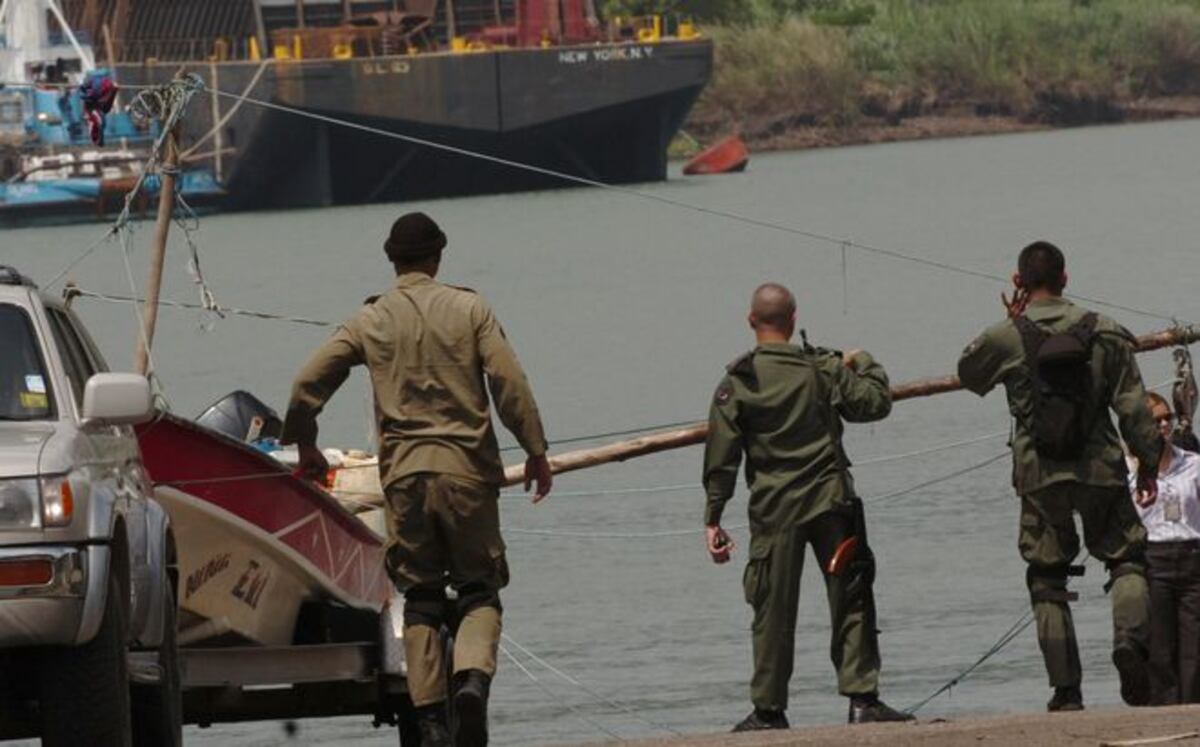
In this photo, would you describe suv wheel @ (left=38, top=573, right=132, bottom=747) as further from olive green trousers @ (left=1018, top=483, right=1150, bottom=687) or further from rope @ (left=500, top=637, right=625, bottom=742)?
rope @ (left=500, top=637, right=625, bottom=742)

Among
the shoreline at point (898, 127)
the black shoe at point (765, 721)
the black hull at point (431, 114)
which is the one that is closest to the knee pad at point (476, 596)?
the black shoe at point (765, 721)

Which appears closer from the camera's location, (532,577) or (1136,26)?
(532,577)

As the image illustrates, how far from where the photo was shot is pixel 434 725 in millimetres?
10438

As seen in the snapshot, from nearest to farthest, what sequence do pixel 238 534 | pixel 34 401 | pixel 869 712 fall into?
pixel 34 401, pixel 869 712, pixel 238 534

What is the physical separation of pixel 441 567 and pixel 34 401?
1.38 m

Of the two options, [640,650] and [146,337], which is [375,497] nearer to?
[146,337]

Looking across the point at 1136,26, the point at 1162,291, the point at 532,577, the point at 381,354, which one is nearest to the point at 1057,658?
the point at 381,354

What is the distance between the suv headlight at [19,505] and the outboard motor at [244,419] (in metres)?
7.39

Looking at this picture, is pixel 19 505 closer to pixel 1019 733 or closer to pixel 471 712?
pixel 471 712

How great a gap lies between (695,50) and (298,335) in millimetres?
41038

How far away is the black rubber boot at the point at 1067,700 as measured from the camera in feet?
37.5

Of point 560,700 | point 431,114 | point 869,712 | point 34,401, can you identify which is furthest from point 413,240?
point 431,114

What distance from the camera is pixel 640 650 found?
2234 centimetres

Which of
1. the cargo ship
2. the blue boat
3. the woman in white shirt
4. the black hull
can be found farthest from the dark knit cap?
the black hull
